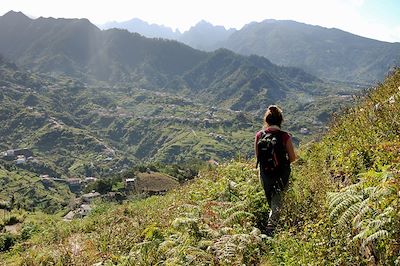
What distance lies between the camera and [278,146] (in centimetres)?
817

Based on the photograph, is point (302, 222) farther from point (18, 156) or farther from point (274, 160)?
point (18, 156)

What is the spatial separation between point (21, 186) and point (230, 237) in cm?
14929

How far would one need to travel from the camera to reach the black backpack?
26.8ft

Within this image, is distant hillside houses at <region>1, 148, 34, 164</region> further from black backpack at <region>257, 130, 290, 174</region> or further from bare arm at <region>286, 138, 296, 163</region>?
bare arm at <region>286, 138, 296, 163</region>

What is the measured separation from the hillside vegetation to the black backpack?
2.00 ft

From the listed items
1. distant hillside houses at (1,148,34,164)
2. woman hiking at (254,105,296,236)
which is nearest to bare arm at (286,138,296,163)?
woman hiking at (254,105,296,236)

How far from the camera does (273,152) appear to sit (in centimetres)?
818

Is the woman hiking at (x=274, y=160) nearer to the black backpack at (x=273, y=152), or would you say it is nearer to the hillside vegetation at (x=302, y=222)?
the black backpack at (x=273, y=152)

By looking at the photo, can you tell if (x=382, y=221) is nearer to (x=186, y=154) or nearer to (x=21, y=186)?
(x=21, y=186)

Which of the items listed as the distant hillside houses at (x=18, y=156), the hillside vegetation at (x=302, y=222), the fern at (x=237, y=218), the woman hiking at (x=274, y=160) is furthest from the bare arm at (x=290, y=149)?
the distant hillside houses at (x=18, y=156)

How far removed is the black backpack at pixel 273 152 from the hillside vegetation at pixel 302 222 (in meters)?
0.61

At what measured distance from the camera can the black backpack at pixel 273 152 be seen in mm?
8180

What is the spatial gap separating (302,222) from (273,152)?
1.72 metres

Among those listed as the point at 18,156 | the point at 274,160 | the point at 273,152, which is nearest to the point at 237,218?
the point at 274,160
